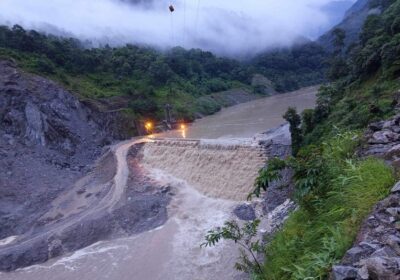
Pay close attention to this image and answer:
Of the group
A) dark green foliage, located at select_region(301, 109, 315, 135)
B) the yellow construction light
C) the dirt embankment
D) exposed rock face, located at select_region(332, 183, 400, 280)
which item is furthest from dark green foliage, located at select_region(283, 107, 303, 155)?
the yellow construction light

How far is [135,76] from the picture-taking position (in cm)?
4903

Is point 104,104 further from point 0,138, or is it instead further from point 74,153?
point 0,138

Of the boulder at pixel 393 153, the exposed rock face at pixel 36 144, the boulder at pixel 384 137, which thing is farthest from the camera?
the exposed rock face at pixel 36 144

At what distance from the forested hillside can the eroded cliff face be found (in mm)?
3094

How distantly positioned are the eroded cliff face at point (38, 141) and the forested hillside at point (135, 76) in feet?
10.2

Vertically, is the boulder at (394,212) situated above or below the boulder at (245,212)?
above

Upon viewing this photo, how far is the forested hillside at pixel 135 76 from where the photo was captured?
127 ft

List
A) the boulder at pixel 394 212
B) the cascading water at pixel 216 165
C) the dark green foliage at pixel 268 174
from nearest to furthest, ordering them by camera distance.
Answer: the boulder at pixel 394 212 → the dark green foliage at pixel 268 174 → the cascading water at pixel 216 165

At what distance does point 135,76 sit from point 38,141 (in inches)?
895

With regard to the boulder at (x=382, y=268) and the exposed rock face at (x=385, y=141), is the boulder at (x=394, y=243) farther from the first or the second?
the exposed rock face at (x=385, y=141)

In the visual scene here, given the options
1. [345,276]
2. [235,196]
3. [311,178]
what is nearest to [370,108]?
[235,196]

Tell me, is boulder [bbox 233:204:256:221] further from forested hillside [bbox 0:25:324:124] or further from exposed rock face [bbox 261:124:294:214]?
forested hillside [bbox 0:25:324:124]

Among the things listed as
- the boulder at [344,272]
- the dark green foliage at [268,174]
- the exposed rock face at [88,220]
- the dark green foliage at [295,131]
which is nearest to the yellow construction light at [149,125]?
the exposed rock face at [88,220]

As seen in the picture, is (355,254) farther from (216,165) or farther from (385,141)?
(216,165)
